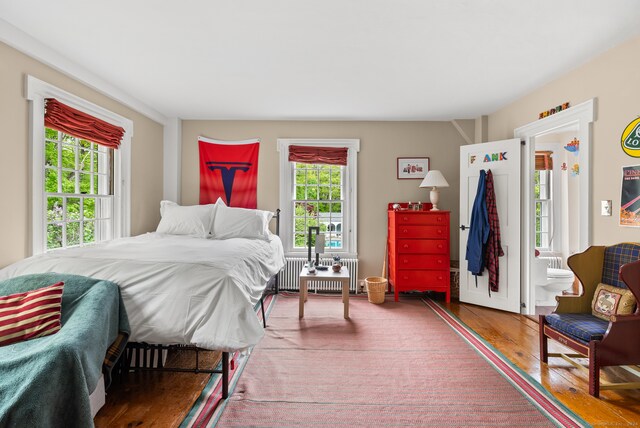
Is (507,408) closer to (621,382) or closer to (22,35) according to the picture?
(621,382)

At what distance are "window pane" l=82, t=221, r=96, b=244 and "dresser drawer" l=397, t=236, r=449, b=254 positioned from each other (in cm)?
366

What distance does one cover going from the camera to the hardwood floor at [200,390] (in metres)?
1.92

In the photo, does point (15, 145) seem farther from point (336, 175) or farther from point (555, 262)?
point (555, 262)

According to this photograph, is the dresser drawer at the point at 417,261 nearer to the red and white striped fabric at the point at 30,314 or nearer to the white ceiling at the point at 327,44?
the white ceiling at the point at 327,44

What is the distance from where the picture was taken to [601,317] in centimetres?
243

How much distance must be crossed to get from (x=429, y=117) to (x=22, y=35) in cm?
449

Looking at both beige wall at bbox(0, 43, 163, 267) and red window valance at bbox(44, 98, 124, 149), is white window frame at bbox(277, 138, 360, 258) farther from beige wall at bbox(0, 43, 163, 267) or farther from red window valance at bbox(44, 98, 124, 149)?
beige wall at bbox(0, 43, 163, 267)

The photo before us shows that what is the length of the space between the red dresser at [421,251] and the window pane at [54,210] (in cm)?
371

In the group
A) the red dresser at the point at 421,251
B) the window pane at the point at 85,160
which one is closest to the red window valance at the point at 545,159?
the red dresser at the point at 421,251

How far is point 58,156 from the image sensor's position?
3031 mm

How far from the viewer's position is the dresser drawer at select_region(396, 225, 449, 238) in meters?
4.27

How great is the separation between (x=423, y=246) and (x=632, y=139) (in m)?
2.31

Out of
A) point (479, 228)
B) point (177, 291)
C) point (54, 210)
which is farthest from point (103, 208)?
point (479, 228)

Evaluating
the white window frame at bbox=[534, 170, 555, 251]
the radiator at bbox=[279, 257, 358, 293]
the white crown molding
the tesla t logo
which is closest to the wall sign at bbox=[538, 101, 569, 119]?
the white window frame at bbox=[534, 170, 555, 251]
